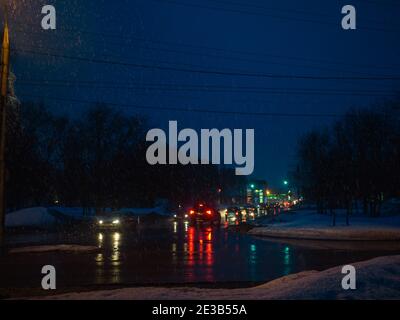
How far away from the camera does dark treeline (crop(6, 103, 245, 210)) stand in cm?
Answer: 5891

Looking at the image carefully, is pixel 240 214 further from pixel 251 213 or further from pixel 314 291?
pixel 314 291

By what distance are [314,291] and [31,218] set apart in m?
42.9

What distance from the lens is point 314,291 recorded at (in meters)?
9.50

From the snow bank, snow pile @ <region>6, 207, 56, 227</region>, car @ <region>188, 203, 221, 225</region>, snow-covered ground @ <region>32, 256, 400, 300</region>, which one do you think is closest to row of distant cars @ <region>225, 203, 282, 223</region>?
car @ <region>188, 203, 221, 225</region>

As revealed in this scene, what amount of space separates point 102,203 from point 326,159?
110 feet

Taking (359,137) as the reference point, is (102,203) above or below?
below

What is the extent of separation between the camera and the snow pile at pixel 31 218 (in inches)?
1870

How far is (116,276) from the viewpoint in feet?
48.9

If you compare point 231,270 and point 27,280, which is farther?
point 231,270

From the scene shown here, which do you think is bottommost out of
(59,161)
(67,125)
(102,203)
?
(102,203)

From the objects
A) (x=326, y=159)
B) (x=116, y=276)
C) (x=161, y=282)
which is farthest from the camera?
(x=326, y=159)

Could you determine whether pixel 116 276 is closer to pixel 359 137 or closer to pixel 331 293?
pixel 331 293
